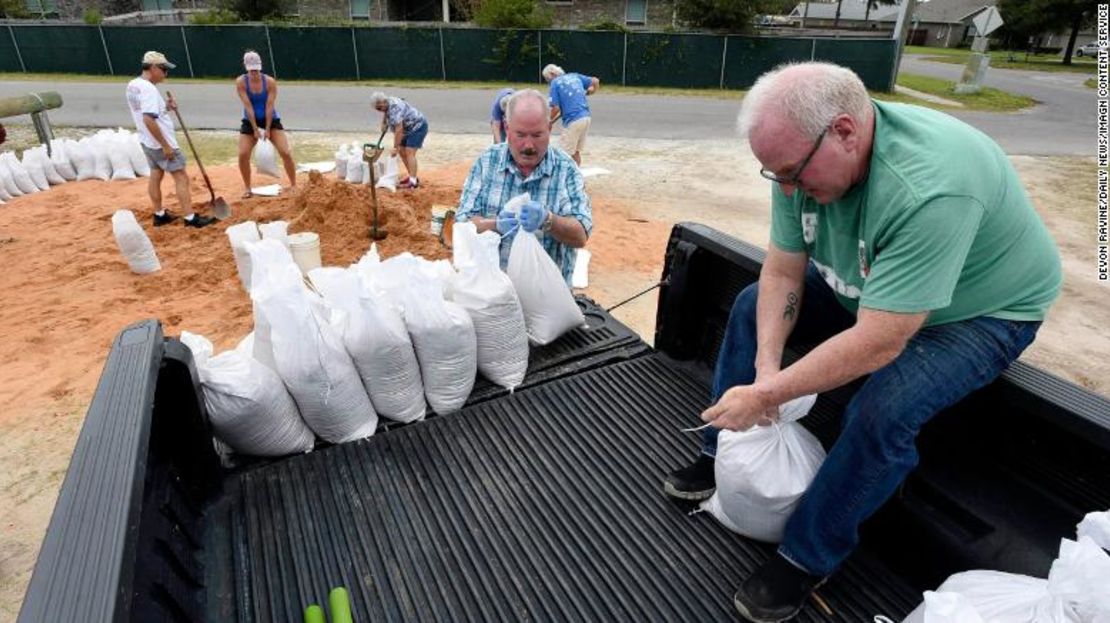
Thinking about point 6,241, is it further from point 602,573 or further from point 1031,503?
point 1031,503

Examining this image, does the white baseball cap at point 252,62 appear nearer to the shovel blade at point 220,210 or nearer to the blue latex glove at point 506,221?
the shovel blade at point 220,210

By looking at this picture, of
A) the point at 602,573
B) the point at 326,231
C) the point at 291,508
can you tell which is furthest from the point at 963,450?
the point at 326,231

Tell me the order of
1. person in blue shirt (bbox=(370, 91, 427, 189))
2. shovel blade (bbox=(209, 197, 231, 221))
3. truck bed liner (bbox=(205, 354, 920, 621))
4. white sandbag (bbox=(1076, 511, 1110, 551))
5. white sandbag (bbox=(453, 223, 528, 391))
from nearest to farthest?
white sandbag (bbox=(1076, 511, 1110, 551)) < truck bed liner (bbox=(205, 354, 920, 621)) < white sandbag (bbox=(453, 223, 528, 391)) < shovel blade (bbox=(209, 197, 231, 221)) < person in blue shirt (bbox=(370, 91, 427, 189))

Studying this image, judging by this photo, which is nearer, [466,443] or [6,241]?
[466,443]

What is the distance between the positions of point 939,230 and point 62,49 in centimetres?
2385

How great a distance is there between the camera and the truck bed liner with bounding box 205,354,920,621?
4.94ft

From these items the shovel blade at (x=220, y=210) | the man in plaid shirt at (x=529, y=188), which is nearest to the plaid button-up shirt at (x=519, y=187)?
the man in plaid shirt at (x=529, y=188)

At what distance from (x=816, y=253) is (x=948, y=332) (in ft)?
1.31

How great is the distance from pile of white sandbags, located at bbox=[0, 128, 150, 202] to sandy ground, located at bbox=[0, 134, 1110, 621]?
0.25m

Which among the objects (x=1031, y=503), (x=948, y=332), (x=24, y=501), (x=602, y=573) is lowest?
(x=24, y=501)

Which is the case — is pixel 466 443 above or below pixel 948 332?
below

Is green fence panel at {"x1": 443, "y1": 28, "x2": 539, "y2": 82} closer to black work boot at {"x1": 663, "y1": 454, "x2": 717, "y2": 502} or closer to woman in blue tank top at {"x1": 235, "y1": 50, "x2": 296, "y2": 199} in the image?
woman in blue tank top at {"x1": 235, "y1": 50, "x2": 296, "y2": 199}

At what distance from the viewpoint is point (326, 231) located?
502 centimetres

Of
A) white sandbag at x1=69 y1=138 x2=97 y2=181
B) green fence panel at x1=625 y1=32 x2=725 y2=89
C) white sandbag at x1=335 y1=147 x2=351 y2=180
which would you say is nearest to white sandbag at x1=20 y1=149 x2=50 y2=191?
white sandbag at x1=69 y1=138 x2=97 y2=181
